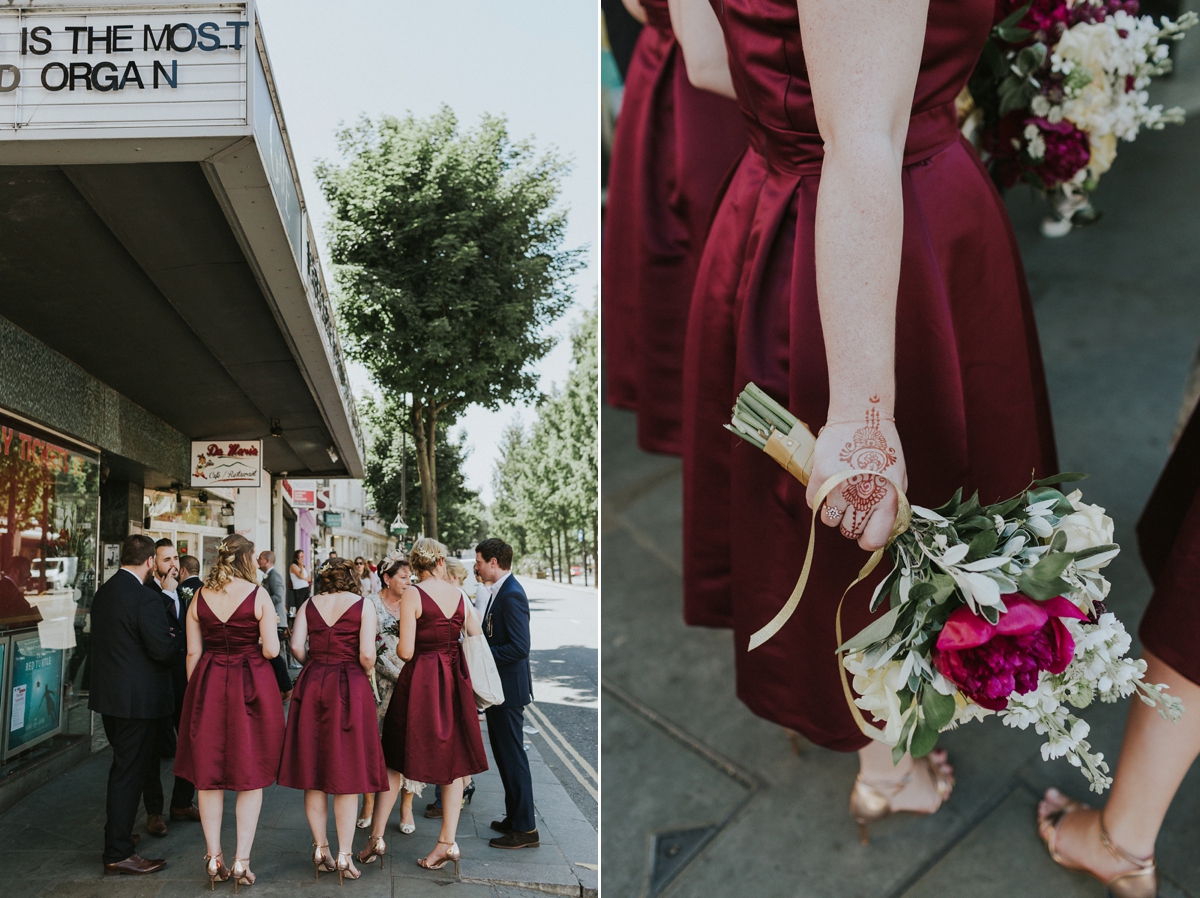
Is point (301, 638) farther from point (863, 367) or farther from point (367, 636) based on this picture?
point (863, 367)

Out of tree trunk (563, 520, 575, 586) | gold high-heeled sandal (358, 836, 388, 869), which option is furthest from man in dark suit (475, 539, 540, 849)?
tree trunk (563, 520, 575, 586)

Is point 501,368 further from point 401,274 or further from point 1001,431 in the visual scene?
point 1001,431

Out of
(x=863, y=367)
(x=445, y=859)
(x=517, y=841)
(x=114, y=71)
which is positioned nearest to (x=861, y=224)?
(x=863, y=367)

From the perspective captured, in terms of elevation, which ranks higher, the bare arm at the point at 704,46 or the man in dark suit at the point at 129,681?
the bare arm at the point at 704,46

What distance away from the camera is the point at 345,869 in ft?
13.1

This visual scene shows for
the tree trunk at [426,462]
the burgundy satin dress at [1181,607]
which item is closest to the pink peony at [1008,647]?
the burgundy satin dress at [1181,607]

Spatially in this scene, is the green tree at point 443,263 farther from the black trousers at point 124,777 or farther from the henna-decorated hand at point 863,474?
the henna-decorated hand at point 863,474

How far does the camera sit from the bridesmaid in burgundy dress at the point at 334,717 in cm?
397

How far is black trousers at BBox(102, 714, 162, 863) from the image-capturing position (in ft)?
12.8

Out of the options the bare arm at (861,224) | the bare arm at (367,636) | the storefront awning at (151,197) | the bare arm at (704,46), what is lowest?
the bare arm at (367,636)

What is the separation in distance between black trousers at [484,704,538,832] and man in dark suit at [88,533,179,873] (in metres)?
1.60

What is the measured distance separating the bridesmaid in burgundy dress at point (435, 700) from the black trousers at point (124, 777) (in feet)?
3.53

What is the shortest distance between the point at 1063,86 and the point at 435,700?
139 inches

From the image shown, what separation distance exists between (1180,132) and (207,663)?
625 cm
